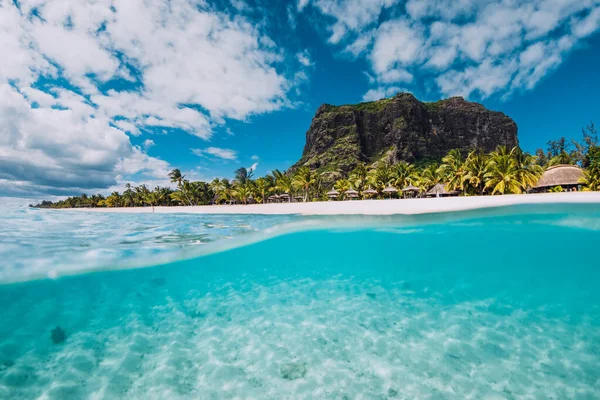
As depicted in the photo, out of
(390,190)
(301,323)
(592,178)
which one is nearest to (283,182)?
(390,190)

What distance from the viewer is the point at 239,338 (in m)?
5.02

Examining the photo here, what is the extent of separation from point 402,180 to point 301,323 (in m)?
47.6

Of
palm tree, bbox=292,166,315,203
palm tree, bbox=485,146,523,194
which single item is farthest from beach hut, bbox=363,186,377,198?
palm tree, bbox=485,146,523,194

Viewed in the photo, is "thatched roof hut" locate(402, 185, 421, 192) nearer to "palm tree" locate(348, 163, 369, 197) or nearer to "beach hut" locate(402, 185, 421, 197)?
"beach hut" locate(402, 185, 421, 197)

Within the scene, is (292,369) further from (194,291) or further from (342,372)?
(194,291)

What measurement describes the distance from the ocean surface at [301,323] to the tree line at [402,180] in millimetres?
26948

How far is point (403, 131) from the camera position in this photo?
11081 centimetres

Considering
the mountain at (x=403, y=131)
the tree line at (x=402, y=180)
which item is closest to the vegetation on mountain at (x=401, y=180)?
the tree line at (x=402, y=180)

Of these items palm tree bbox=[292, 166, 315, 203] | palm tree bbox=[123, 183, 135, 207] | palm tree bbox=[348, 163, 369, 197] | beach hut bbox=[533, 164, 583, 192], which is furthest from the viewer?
palm tree bbox=[123, 183, 135, 207]

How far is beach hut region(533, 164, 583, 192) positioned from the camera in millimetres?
32969

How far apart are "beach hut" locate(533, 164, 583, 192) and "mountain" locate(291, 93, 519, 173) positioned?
75.2m

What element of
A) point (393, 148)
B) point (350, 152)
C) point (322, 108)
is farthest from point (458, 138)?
point (322, 108)

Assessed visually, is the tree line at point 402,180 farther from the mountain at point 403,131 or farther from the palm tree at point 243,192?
the mountain at point 403,131

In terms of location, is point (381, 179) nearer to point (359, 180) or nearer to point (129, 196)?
point (359, 180)
